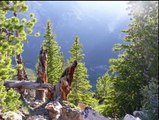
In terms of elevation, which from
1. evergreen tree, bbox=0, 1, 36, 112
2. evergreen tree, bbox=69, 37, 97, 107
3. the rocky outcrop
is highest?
evergreen tree, bbox=0, 1, 36, 112

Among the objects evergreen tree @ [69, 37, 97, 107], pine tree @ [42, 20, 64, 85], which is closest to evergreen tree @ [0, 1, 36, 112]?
evergreen tree @ [69, 37, 97, 107]

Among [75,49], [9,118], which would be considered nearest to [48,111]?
[9,118]

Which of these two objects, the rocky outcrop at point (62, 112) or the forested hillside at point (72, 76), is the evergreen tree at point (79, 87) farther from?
the rocky outcrop at point (62, 112)

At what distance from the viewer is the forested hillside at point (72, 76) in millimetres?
16875

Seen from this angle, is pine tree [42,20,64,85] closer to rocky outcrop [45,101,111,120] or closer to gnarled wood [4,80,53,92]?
rocky outcrop [45,101,111,120]

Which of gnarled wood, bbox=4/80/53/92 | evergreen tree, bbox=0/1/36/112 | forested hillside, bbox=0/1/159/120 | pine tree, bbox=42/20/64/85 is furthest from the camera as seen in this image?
pine tree, bbox=42/20/64/85

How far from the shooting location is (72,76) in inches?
1192

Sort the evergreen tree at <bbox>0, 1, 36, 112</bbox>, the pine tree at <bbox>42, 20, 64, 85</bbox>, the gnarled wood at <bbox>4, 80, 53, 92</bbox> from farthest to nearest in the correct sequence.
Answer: the pine tree at <bbox>42, 20, 64, 85</bbox> < the gnarled wood at <bbox>4, 80, 53, 92</bbox> < the evergreen tree at <bbox>0, 1, 36, 112</bbox>

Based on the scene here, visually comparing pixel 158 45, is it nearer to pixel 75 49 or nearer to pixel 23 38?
pixel 23 38

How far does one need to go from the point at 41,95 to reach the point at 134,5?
17965 mm

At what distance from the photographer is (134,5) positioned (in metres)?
18.0

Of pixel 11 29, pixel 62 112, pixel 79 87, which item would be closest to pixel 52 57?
pixel 79 87

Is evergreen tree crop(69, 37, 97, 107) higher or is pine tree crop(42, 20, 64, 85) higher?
pine tree crop(42, 20, 64, 85)

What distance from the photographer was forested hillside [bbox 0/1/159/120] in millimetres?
16875
